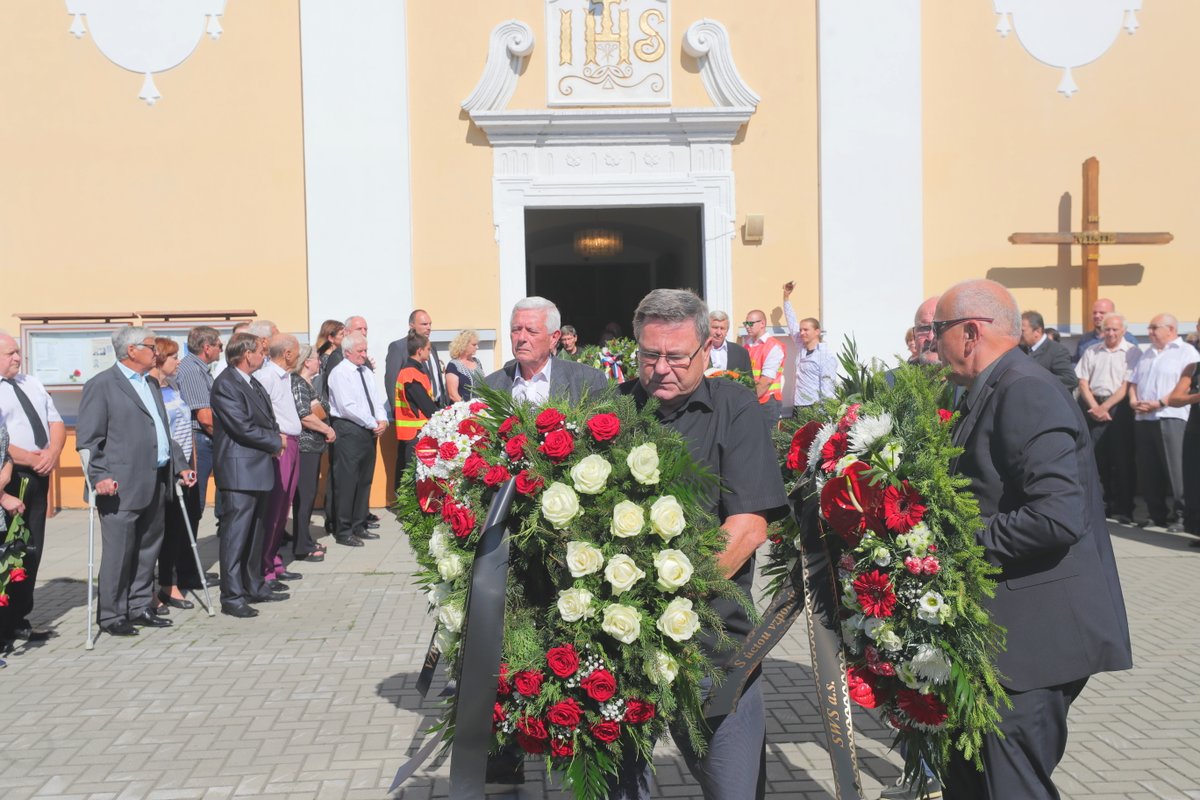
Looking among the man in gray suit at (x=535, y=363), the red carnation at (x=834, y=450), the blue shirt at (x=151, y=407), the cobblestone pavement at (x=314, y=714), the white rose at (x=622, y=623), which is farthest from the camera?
the blue shirt at (x=151, y=407)

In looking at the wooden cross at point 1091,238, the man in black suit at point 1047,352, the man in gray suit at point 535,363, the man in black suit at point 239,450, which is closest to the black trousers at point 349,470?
the man in black suit at point 239,450

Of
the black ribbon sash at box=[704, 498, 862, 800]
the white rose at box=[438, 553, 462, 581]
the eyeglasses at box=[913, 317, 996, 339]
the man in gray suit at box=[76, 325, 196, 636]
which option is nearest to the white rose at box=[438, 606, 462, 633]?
the white rose at box=[438, 553, 462, 581]

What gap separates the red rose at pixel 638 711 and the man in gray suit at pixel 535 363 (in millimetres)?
2469

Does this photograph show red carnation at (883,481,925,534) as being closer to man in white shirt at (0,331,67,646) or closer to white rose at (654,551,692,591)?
white rose at (654,551,692,591)

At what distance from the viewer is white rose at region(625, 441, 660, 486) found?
2.91 meters

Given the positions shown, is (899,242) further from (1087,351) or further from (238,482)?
(238,482)

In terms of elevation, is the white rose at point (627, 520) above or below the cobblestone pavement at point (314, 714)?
above

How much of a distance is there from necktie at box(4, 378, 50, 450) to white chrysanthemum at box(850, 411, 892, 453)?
597cm

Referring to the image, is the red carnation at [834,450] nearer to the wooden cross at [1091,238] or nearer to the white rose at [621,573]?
the white rose at [621,573]

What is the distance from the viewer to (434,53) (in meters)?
11.6

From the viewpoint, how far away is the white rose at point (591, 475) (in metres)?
2.89

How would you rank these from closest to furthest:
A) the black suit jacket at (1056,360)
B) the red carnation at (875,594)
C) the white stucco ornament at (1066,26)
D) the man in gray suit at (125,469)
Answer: the red carnation at (875,594) → the man in gray suit at (125,469) → the black suit jacket at (1056,360) → the white stucco ornament at (1066,26)

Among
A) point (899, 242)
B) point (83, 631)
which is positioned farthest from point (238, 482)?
point (899, 242)

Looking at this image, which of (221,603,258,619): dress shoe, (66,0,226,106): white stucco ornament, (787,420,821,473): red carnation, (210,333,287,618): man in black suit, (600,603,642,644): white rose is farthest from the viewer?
(66,0,226,106): white stucco ornament
